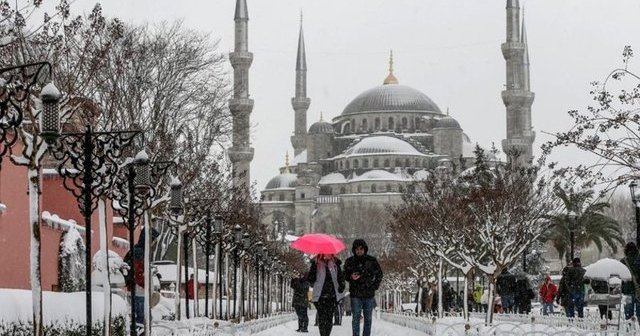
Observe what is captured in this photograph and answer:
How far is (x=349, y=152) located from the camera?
4564 inches

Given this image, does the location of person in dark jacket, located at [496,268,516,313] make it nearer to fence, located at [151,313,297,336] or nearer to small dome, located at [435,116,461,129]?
fence, located at [151,313,297,336]

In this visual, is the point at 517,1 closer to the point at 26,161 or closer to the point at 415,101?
the point at 415,101

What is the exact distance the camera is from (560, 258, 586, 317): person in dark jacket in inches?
698

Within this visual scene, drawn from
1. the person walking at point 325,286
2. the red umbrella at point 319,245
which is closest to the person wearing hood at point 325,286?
the person walking at point 325,286

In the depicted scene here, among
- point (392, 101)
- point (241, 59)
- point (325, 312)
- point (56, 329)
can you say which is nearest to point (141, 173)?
point (56, 329)

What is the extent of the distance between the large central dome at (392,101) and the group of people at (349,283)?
356ft

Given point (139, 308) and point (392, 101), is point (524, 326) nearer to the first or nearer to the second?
point (139, 308)

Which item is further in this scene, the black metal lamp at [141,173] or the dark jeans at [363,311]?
the dark jeans at [363,311]

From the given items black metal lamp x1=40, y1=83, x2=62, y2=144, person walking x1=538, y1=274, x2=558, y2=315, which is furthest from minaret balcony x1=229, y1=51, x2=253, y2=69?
black metal lamp x1=40, y1=83, x2=62, y2=144

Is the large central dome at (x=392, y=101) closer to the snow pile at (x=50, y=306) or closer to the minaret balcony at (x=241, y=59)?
the minaret balcony at (x=241, y=59)

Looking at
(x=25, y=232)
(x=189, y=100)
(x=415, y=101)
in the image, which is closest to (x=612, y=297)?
(x=25, y=232)

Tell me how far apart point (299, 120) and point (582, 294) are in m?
98.3

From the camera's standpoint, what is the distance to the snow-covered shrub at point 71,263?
2136 cm

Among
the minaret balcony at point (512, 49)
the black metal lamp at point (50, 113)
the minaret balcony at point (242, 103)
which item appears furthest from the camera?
the minaret balcony at point (512, 49)
